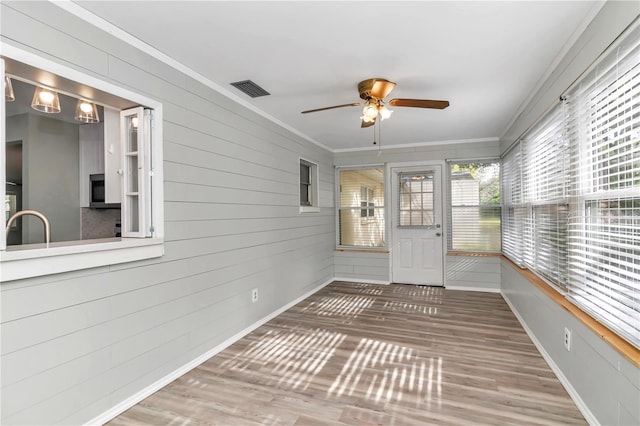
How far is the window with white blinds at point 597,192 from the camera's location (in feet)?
5.42

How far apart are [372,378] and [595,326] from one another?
4.88ft

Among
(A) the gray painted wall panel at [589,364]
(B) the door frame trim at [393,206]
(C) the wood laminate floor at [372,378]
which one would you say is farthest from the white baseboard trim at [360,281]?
(A) the gray painted wall panel at [589,364]

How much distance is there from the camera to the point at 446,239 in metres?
5.64

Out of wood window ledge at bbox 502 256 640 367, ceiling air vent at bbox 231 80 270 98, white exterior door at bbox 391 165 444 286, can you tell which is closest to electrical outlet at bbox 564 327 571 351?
wood window ledge at bbox 502 256 640 367

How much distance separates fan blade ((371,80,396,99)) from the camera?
9.70ft

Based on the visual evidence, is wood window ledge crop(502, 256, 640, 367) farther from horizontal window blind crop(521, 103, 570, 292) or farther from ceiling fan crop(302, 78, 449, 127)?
ceiling fan crop(302, 78, 449, 127)

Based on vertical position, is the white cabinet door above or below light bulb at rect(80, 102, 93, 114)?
below

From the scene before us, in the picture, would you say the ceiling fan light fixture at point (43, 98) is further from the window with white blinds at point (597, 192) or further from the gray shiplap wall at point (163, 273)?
the window with white blinds at point (597, 192)

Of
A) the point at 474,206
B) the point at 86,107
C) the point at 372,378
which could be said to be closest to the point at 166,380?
the point at 372,378

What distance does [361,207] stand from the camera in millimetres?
6180

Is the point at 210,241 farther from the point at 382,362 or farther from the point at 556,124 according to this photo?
the point at 556,124

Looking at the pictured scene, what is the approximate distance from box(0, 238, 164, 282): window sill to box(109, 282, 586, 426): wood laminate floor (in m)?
1.00

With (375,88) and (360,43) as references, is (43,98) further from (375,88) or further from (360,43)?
(375,88)

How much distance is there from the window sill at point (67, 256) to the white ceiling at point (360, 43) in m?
1.39
